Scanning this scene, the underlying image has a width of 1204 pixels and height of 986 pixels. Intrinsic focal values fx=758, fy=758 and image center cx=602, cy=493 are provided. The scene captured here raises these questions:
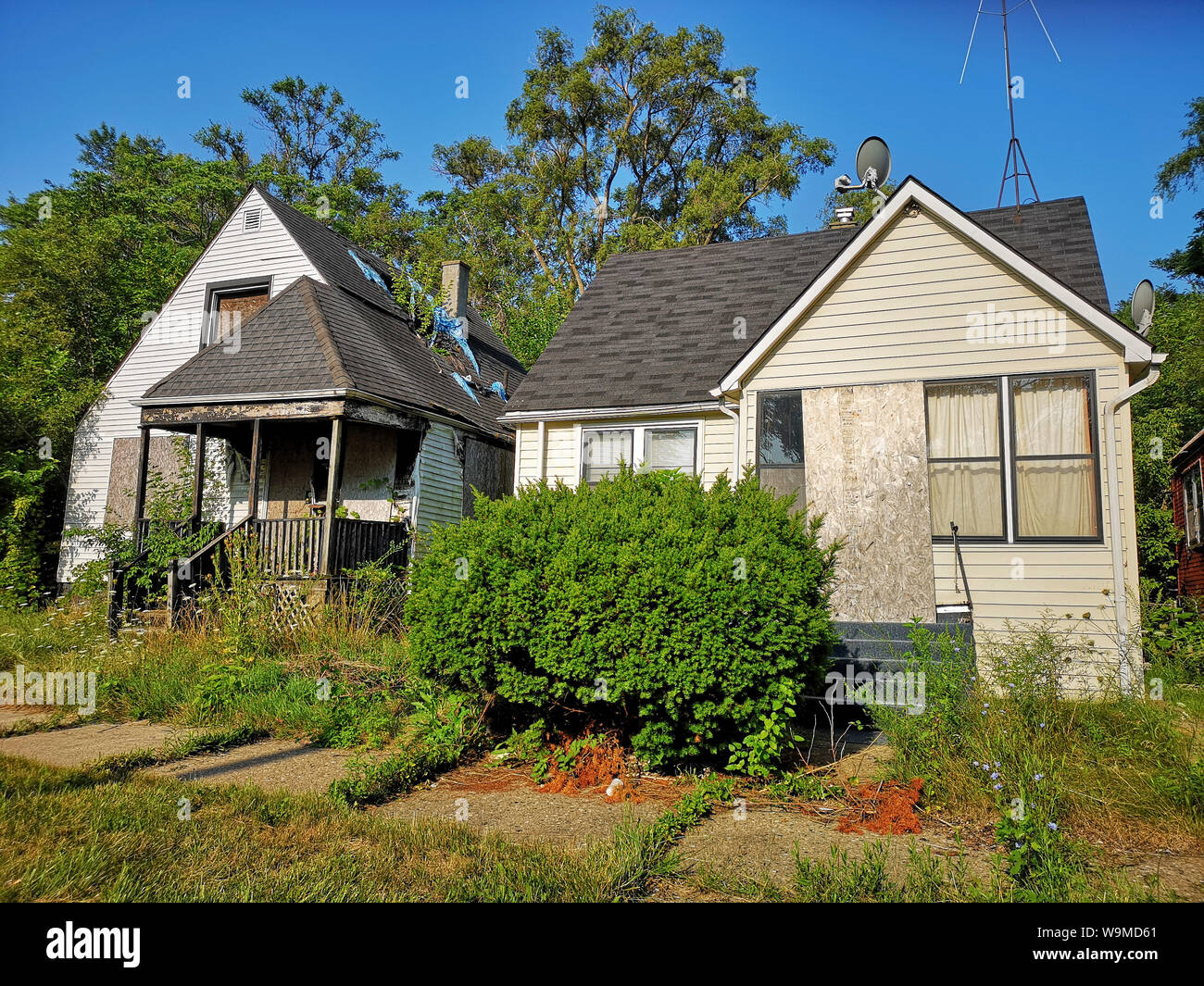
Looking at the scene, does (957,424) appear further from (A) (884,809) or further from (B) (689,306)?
(B) (689,306)

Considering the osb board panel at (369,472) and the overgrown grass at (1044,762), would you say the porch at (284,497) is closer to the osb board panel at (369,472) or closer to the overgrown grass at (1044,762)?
the osb board panel at (369,472)

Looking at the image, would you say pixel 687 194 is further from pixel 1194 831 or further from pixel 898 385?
pixel 1194 831

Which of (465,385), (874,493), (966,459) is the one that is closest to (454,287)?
(465,385)

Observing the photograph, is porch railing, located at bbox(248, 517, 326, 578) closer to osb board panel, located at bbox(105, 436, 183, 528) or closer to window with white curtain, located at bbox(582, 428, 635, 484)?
window with white curtain, located at bbox(582, 428, 635, 484)

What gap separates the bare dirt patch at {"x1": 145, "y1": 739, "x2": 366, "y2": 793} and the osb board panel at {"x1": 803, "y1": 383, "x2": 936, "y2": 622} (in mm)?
5243

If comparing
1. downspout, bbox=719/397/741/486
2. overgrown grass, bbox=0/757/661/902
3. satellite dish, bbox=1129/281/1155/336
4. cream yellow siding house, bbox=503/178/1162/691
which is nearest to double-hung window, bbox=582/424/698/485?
downspout, bbox=719/397/741/486

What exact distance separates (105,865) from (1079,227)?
12999 millimetres

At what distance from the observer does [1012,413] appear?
28.5 ft

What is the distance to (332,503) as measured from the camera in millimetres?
12000

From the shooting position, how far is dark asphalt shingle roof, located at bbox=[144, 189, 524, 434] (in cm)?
1303

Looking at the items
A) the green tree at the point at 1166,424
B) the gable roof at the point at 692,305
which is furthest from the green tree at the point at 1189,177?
the gable roof at the point at 692,305

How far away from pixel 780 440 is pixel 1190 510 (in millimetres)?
16640
